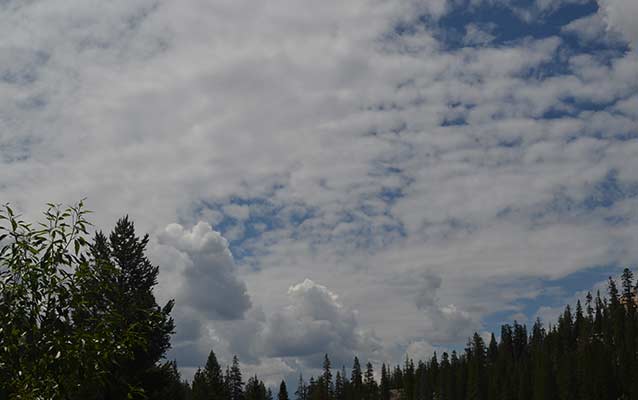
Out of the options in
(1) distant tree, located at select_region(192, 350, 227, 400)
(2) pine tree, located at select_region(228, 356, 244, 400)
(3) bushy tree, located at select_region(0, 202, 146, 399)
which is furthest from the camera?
(2) pine tree, located at select_region(228, 356, 244, 400)

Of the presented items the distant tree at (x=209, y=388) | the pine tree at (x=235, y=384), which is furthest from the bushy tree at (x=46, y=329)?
the pine tree at (x=235, y=384)

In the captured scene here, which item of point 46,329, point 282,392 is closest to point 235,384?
point 282,392

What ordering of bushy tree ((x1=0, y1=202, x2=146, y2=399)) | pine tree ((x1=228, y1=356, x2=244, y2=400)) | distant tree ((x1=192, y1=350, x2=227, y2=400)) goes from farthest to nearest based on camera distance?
pine tree ((x1=228, y1=356, x2=244, y2=400)) < distant tree ((x1=192, y1=350, x2=227, y2=400)) < bushy tree ((x1=0, y1=202, x2=146, y2=399))

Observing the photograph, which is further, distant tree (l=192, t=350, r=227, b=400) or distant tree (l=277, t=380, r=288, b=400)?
distant tree (l=277, t=380, r=288, b=400)

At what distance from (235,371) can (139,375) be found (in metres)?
110

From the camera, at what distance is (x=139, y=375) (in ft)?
109

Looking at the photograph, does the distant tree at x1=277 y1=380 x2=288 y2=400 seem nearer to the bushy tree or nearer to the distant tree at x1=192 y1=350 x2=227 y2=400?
the distant tree at x1=192 y1=350 x2=227 y2=400

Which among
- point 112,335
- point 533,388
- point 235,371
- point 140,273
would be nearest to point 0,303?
point 112,335

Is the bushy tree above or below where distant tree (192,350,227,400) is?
below

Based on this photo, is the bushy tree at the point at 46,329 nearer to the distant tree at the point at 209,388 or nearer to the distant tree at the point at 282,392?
the distant tree at the point at 209,388

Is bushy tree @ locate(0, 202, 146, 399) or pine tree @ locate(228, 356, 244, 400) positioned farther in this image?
pine tree @ locate(228, 356, 244, 400)

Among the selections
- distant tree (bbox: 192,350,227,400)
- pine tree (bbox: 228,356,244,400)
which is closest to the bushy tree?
distant tree (bbox: 192,350,227,400)

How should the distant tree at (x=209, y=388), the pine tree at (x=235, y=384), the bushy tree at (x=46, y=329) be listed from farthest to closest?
the pine tree at (x=235, y=384)
the distant tree at (x=209, y=388)
the bushy tree at (x=46, y=329)

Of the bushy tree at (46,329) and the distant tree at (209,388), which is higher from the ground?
the distant tree at (209,388)
